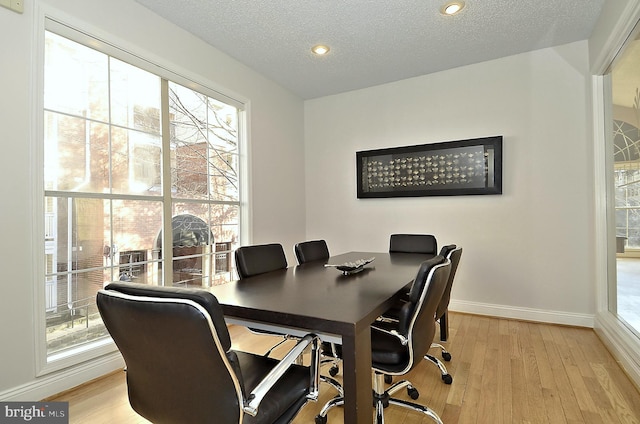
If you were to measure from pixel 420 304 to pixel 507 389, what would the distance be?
3.79ft

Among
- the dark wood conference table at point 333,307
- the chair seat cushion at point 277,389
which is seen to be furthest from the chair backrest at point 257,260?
the chair seat cushion at point 277,389

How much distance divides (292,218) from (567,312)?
313 cm

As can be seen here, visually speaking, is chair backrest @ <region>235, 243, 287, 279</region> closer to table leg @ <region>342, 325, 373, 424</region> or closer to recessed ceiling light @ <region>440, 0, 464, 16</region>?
table leg @ <region>342, 325, 373, 424</region>

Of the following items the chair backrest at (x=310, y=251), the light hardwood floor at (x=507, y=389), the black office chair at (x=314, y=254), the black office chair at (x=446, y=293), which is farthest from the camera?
the chair backrest at (x=310, y=251)

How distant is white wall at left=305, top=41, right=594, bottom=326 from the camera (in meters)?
3.14

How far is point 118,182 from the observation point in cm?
251

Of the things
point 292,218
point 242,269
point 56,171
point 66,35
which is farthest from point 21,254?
point 292,218

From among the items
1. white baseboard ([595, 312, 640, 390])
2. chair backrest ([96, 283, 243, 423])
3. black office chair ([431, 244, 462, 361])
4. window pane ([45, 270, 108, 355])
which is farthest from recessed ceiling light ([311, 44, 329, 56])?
white baseboard ([595, 312, 640, 390])

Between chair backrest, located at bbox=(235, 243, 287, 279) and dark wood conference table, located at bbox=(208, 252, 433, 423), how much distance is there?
0.39ft

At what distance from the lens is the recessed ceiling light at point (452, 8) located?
2.54m

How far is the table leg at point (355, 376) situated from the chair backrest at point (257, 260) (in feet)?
3.51

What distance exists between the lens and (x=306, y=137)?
468cm

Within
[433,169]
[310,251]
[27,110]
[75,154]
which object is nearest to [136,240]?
[75,154]

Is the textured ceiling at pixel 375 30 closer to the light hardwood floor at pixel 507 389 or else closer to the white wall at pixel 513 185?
the white wall at pixel 513 185
